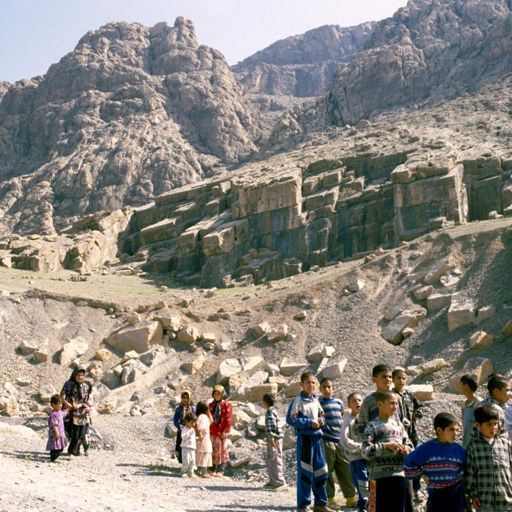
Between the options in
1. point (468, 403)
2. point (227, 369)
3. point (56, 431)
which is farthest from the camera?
point (227, 369)

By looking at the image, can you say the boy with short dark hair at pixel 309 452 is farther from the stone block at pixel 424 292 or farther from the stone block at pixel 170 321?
the stone block at pixel 170 321

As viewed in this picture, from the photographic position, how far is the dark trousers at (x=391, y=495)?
21.4ft

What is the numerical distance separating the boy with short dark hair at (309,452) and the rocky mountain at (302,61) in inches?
5337

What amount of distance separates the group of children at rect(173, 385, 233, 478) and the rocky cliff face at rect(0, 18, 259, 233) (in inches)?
2014

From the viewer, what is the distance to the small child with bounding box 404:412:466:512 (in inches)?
239

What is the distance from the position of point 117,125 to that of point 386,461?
234 feet

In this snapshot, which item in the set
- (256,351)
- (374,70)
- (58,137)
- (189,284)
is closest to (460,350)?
(256,351)

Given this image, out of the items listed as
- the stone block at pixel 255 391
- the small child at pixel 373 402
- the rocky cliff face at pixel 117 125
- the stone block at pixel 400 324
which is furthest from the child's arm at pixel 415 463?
the rocky cliff face at pixel 117 125

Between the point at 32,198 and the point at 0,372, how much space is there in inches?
1901

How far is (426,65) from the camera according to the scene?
6819cm

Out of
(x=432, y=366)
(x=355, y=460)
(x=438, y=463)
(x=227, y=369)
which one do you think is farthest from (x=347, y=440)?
(x=227, y=369)

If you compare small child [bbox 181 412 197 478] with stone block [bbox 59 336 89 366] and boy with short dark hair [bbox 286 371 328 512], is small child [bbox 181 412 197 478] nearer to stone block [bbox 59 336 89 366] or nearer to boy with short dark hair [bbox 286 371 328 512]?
boy with short dark hair [bbox 286 371 328 512]

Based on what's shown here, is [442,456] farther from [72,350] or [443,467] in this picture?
[72,350]

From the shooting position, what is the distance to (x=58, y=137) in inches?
2992
